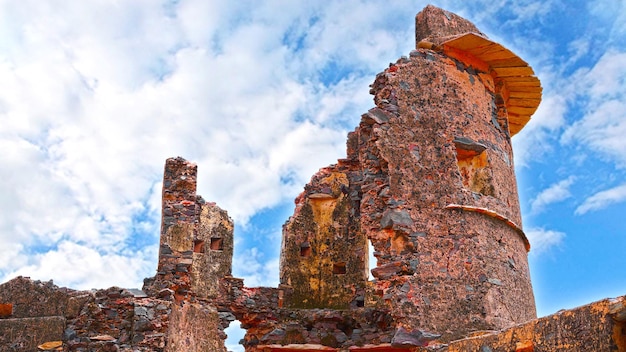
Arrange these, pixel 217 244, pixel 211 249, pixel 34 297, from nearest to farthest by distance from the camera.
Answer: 1. pixel 34 297
2. pixel 211 249
3. pixel 217 244

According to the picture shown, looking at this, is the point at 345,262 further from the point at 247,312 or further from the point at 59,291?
the point at 59,291

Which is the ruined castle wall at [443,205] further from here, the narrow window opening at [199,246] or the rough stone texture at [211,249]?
the narrow window opening at [199,246]

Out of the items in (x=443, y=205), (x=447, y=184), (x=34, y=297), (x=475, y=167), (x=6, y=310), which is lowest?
(x=6, y=310)

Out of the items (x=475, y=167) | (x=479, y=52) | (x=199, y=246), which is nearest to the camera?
(x=475, y=167)

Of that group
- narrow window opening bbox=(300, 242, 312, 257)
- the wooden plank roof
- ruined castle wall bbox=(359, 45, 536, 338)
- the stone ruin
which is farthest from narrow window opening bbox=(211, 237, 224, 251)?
ruined castle wall bbox=(359, 45, 536, 338)

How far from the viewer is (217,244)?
17359mm

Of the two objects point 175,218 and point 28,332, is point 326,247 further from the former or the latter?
point 28,332

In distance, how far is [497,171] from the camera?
971 centimetres

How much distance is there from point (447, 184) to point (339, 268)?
5.15m

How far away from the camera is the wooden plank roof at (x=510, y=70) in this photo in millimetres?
9617

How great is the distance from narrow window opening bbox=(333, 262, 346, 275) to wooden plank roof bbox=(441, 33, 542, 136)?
4.28 m

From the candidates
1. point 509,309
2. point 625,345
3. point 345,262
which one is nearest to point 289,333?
point 345,262

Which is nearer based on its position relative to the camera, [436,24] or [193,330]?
[193,330]

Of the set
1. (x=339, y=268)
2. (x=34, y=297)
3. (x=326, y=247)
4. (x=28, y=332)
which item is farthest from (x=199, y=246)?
(x=28, y=332)
